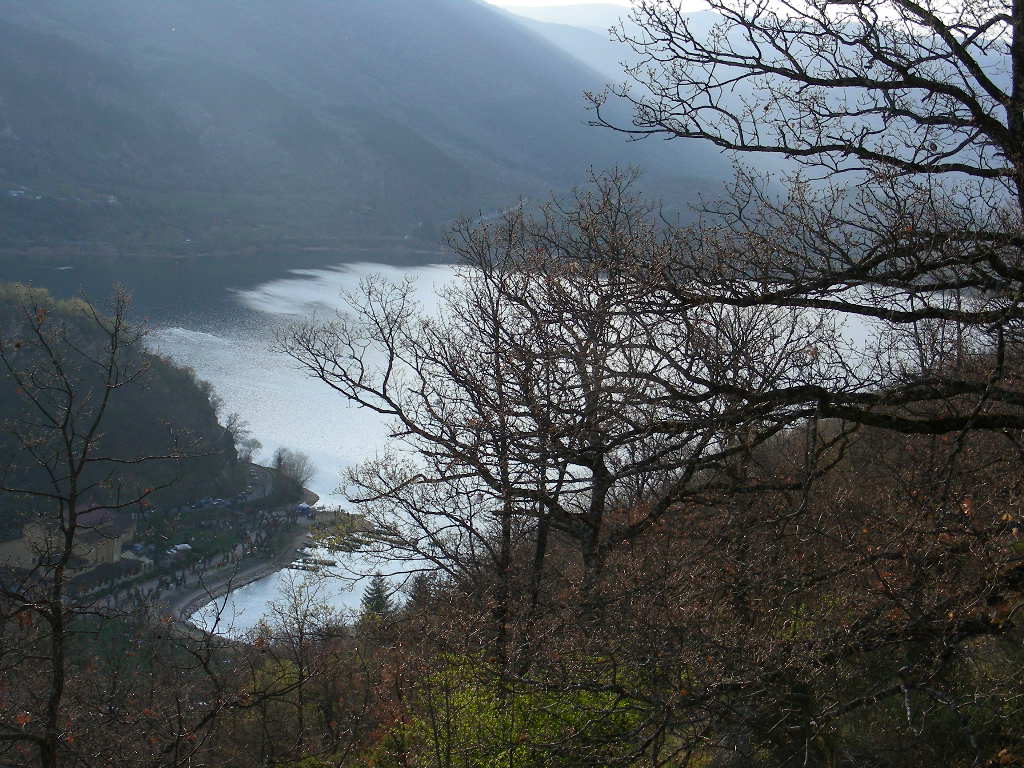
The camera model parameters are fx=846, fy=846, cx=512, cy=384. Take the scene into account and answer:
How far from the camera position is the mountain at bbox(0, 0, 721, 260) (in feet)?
272

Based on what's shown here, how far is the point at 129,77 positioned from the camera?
447 feet

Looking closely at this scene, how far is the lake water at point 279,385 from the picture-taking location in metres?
29.1

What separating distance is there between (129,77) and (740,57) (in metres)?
154

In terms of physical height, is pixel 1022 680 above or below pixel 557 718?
above

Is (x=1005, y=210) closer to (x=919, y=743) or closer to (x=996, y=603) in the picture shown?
(x=996, y=603)

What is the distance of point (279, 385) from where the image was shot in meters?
39.3

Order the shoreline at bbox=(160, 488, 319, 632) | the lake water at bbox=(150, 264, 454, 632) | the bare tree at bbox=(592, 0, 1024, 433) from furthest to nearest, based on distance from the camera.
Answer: the lake water at bbox=(150, 264, 454, 632) < the shoreline at bbox=(160, 488, 319, 632) < the bare tree at bbox=(592, 0, 1024, 433)

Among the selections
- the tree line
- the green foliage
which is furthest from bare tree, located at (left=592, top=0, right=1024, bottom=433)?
the green foliage

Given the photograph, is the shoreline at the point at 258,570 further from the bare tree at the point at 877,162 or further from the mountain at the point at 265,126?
the mountain at the point at 265,126

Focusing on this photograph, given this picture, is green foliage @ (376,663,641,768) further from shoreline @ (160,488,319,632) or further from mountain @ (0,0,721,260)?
mountain @ (0,0,721,260)

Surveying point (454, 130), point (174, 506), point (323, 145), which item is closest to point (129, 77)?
point (323, 145)

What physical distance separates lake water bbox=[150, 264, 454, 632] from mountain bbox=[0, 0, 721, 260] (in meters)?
16.9

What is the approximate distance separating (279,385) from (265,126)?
107 meters

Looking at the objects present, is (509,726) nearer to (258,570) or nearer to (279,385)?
(258,570)
